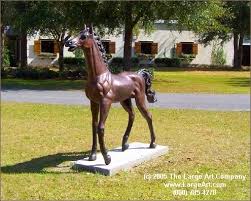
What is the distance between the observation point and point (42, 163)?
8.62 metres

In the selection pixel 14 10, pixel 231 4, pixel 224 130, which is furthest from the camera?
pixel 231 4

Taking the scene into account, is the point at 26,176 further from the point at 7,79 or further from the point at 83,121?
the point at 7,79

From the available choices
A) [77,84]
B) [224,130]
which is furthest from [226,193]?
[77,84]

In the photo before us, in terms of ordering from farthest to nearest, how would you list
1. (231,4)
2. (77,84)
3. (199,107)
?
(231,4) → (77,84) → (199,107)

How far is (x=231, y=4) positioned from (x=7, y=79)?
66.3ft

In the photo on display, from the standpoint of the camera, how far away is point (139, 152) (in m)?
8.95

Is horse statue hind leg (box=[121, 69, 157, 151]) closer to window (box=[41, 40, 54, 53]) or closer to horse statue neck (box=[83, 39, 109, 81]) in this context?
horse statue neck (box=[83, 39, 109, 81])

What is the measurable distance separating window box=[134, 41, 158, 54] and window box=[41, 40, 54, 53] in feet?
24.6

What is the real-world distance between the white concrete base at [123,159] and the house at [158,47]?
35.8 m

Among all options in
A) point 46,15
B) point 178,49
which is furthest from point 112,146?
point 178,49

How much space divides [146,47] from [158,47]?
113 centimetres

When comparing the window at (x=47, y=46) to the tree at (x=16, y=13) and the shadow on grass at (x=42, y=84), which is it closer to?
the tree at (x=16, y=13)

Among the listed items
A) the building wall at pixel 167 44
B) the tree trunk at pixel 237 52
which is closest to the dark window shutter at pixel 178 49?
the building wall at pixel 167 44

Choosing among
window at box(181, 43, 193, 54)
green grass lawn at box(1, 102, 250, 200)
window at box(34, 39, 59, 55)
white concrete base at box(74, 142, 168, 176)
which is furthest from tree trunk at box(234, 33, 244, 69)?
white concrete base at box(74, 142, 168, 176)
